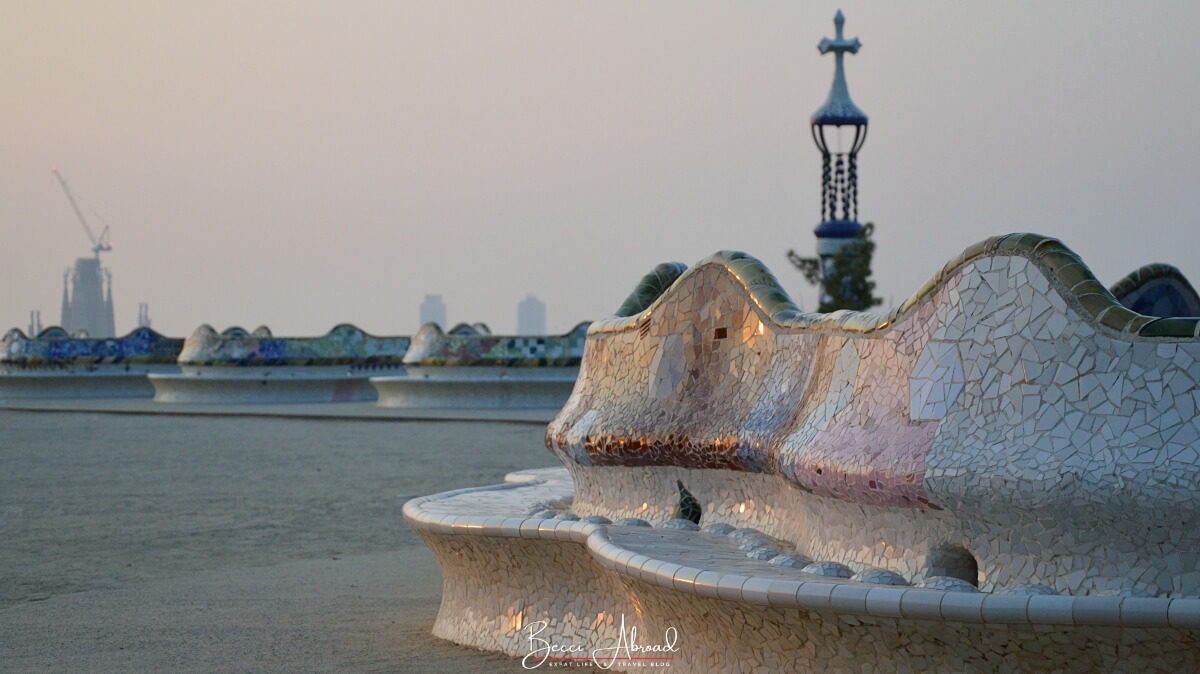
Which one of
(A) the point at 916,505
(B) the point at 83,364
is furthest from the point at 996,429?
(B) the point at 83,364

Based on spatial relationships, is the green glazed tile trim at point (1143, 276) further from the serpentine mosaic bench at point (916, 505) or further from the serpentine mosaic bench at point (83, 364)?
the serpentine mosaic bench at point (83, 364)

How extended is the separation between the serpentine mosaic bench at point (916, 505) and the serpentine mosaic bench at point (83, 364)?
84.1 ft

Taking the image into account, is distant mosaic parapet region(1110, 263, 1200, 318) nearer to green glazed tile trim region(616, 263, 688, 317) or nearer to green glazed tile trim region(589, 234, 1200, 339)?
green glazed tile trim region(589, 234, 1200, 339)

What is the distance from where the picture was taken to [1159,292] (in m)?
6.59

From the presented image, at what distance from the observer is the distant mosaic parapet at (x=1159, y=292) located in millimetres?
6488

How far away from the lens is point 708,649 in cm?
531

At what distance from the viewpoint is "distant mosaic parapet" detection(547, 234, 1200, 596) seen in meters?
4.54

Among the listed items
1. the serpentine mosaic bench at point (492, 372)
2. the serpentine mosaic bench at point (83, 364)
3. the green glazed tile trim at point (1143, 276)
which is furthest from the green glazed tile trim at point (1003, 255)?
the serpentine mosaic bench at point (83, 364)

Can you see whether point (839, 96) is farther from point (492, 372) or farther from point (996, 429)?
point (996, 429)

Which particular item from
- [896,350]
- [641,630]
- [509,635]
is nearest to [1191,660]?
[896,350]

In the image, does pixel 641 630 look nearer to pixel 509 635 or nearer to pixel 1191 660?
pixel 509 635

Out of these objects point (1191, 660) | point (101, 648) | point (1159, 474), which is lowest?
point (101, 648)

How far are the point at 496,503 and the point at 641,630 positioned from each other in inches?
70.5

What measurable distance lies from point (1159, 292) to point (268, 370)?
23560 mm
